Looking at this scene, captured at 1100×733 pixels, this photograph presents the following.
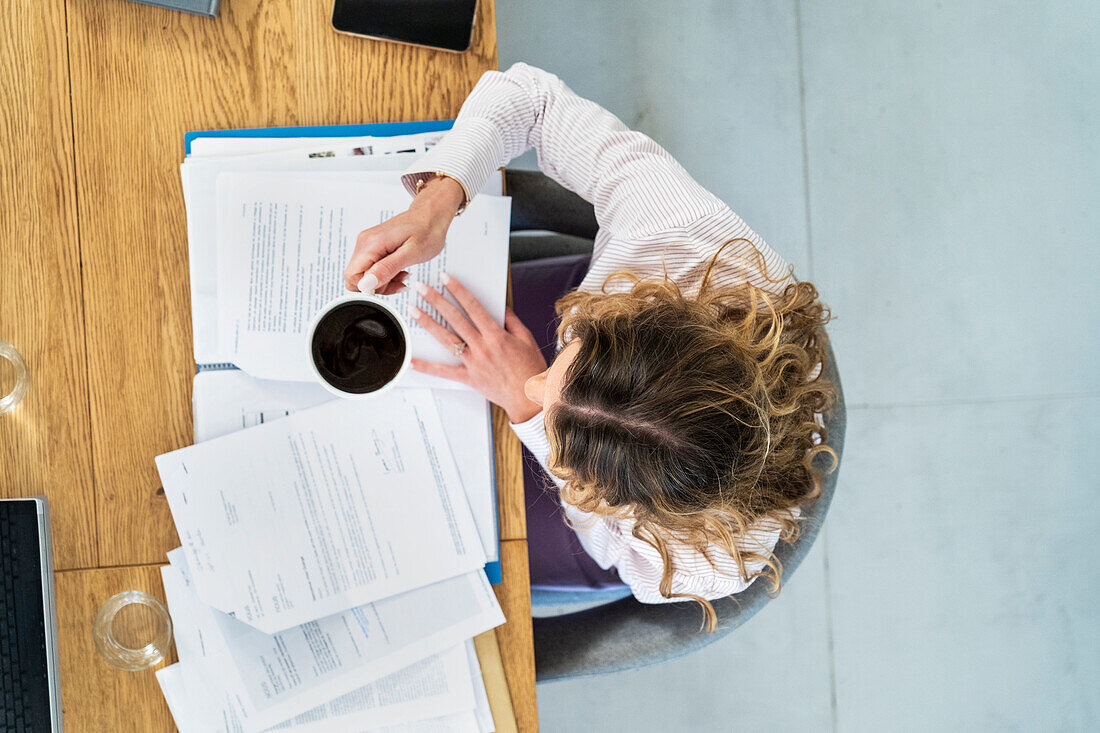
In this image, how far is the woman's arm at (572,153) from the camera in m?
0.68

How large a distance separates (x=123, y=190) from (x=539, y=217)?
1.51 feet

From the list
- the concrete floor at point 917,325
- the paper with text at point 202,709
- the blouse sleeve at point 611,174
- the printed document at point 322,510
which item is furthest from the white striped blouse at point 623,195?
the concrete floor at point 917,325

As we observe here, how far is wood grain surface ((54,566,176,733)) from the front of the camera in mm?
678

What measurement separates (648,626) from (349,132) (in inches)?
25.3

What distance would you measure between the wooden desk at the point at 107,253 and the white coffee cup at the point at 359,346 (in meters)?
0.19

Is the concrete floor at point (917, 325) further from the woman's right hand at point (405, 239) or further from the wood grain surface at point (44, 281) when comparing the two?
the wood grain surface at point (44, 281)

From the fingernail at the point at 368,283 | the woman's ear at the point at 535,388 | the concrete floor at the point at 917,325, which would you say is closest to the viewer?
the fingernail at the point at 368,283

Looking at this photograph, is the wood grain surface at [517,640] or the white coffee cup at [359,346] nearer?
the white coffee cup at [359,346]

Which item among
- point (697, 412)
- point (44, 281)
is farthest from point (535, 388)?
point (44, 281)

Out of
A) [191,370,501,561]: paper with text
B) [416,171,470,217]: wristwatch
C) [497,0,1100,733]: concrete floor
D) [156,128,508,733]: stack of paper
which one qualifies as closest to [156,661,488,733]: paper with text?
[156,128,508,733]: stack of paper

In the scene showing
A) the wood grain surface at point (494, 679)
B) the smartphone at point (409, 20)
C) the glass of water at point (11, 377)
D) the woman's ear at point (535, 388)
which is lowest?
the wood grain surface at point (494, 679)

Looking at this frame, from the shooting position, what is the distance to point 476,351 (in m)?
0.70

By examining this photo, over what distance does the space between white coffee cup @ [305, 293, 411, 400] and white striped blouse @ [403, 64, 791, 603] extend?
144mm

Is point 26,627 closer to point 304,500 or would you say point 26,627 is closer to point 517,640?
point 304,500
